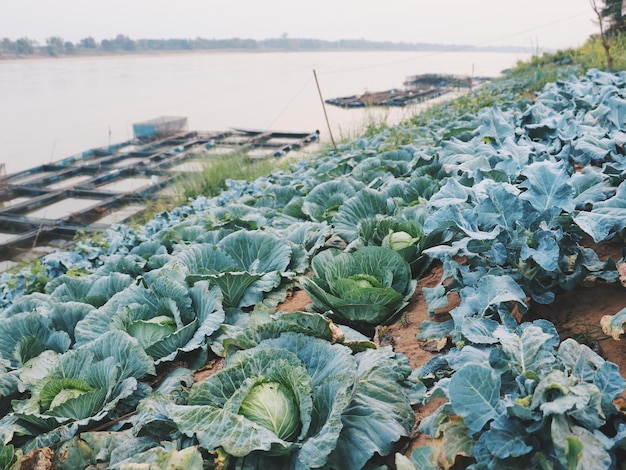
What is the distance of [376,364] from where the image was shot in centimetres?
134

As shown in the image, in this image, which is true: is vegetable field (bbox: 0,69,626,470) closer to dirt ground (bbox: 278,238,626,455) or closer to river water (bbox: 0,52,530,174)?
dirt ground (bbox: 278,238,626,455)

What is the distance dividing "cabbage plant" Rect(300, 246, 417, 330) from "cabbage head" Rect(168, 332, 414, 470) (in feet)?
1.16

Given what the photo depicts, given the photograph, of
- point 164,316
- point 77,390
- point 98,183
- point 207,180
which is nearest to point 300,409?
point 77,390

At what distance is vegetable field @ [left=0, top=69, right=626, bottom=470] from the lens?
100 cm

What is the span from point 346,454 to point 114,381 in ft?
2.53

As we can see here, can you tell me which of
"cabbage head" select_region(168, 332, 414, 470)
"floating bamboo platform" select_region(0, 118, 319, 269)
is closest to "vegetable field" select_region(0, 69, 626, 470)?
"cabbage head" select_region(168, 332, 414, 470)

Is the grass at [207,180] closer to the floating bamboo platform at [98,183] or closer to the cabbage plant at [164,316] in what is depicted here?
the floating bamboo platform at [98,183]

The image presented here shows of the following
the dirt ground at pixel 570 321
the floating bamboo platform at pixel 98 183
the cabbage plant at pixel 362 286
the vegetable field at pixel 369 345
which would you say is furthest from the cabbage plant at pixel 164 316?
the floating bamboo platform at pixel 98 183

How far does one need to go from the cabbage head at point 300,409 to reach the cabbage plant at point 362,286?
0.35m

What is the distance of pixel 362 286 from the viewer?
5.81ft

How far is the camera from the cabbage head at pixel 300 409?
3.65ft

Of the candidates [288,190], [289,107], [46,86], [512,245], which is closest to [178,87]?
[46,86]

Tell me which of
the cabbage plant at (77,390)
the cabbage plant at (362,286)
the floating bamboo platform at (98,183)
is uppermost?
the cabbage plant at (362,286)

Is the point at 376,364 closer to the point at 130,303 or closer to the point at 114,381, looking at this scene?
the point at 114,381
